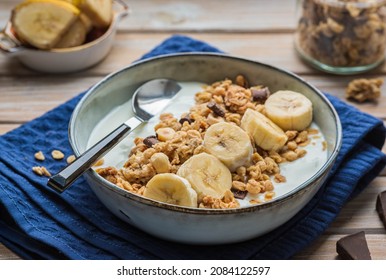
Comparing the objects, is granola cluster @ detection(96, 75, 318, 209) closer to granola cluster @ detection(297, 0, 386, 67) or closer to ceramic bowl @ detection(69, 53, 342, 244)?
ceramic bowl @ detection(69, 53, 342, 244)

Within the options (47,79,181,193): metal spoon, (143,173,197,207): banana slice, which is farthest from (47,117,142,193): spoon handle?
(143,173,197,207): banana slice

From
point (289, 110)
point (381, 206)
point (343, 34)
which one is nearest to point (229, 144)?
point (289, 110)

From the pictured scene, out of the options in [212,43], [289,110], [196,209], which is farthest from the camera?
[212,43]

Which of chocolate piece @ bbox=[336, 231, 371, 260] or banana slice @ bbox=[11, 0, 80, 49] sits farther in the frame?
banana slice @ bbox=[11, 0, 80, 49]

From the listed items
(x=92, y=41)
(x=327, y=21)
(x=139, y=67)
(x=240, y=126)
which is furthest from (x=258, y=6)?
(x=240, y=126)

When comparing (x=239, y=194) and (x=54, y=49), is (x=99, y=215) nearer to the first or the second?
(x=239, y=194)

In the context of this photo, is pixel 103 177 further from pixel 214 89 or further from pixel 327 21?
pixel 327 21
